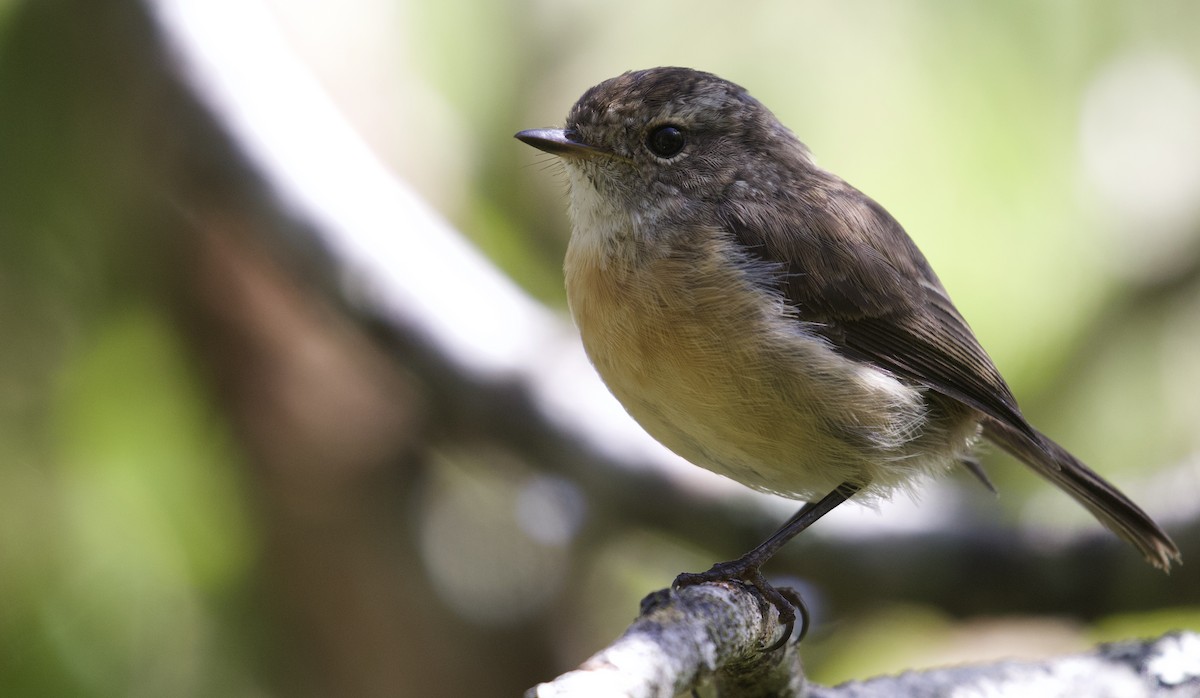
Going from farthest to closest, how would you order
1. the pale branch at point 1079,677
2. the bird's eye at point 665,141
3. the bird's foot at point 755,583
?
the bird's eye at point 665,141
the pale branch at point 1079,677
the bird's foot at point 755,583

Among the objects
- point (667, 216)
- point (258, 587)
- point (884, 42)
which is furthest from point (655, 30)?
point (258, 587)

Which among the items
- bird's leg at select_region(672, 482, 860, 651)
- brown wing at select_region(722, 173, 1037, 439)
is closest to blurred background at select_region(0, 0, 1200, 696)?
→ bird's leg at select_region(672, 482, 860, 651)

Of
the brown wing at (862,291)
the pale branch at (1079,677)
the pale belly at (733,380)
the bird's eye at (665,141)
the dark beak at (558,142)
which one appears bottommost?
the pale branch at (1079,677)

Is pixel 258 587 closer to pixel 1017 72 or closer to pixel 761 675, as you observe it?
pixel 761 675

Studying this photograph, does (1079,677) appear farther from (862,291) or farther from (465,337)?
(465,337)

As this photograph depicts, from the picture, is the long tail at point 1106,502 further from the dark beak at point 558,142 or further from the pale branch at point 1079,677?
the dark beak at point 558,142

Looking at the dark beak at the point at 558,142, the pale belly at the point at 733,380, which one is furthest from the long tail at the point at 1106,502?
the dark beak at the point at 558,142

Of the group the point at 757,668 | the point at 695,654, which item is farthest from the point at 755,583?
the point at 695,654

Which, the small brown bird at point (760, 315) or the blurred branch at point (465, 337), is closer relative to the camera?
the small brown bird at point (760, 315)
